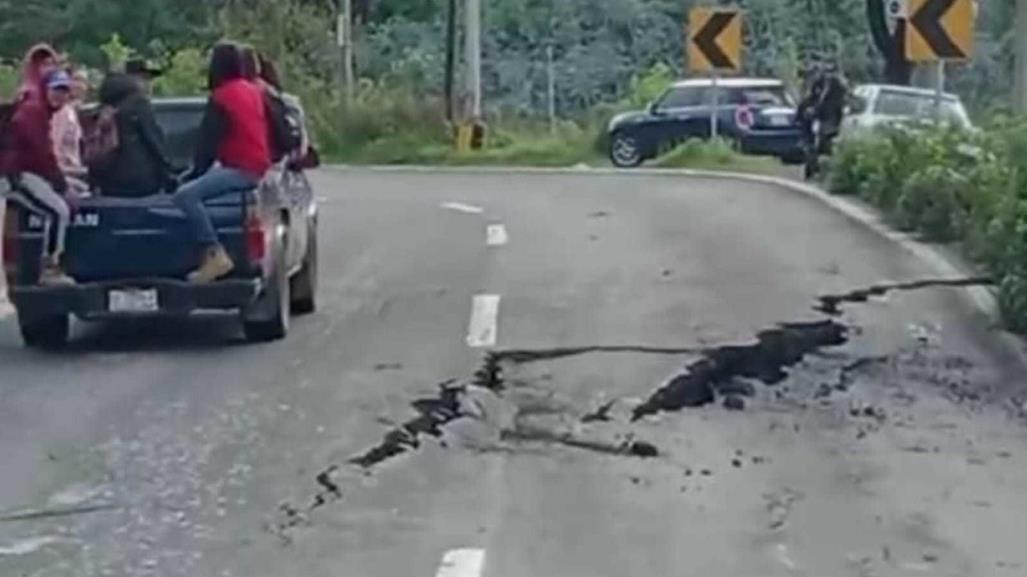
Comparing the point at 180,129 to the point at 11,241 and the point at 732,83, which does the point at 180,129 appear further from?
the point at 732,83

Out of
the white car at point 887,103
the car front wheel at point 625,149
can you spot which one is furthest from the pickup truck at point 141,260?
the car front wheel at point 625,149

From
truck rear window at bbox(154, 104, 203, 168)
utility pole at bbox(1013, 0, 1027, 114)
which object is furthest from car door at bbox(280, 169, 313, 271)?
utility pole at bbox(1013, 0, 1027, 114)

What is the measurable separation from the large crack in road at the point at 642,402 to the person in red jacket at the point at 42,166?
276 cm

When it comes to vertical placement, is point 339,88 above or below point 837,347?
below

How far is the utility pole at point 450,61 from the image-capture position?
50125 mm

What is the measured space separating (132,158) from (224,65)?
0.91 meters

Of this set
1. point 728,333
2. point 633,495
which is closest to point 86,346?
point 728,333

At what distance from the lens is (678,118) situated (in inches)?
1854

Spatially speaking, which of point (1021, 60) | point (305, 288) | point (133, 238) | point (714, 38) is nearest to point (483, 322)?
point (305, 288)

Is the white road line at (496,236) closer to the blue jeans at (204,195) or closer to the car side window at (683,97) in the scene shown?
the blue jeans at (204,195)

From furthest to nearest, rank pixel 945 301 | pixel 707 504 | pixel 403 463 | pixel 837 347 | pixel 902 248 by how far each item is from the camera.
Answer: pixel 902 248, pixel 945 301, pixel 837 347, pixel 403 463, pixel 707 504

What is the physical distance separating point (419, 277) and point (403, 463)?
883 centimetres

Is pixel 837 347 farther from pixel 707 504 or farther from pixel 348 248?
pixel 348 248

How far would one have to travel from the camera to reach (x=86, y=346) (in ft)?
56.6
